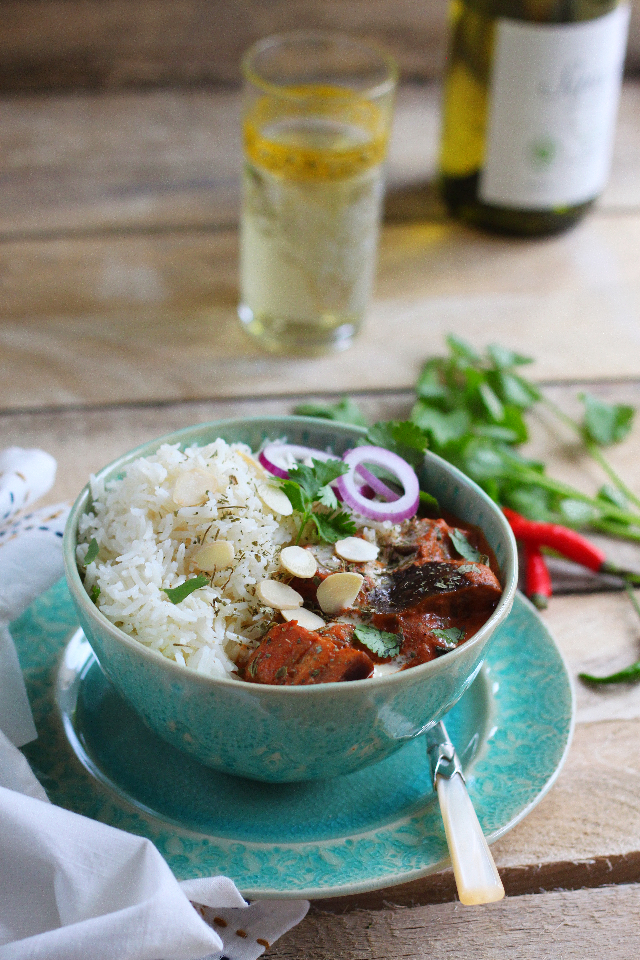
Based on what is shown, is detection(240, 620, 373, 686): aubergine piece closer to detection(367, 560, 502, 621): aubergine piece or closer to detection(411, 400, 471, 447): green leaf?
detection(367, 560, 502, 621): aubergine piece

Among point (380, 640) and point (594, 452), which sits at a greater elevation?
point (380, 640)

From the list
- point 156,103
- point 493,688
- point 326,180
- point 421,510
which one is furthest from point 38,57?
point 493,688

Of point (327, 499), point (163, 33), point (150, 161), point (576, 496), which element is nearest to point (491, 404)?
point (576, 496)

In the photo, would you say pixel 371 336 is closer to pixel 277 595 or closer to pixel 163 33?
pixel 277 595

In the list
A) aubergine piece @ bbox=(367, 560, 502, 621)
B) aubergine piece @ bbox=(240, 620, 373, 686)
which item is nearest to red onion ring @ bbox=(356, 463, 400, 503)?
aubergine piece @ bbox=(367, 560, 502, 621)

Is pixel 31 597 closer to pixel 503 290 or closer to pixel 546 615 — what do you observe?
pixel 546 615

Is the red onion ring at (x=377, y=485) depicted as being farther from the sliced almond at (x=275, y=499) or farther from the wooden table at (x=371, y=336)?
the wooden table at (x=371, y=336)
